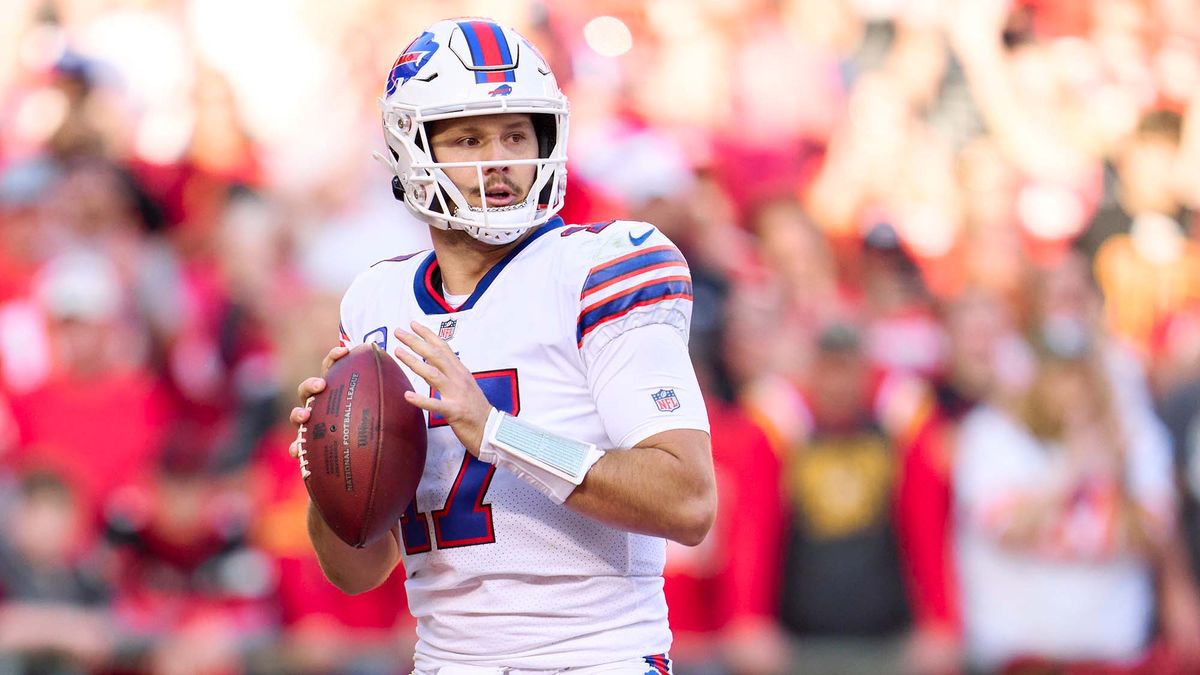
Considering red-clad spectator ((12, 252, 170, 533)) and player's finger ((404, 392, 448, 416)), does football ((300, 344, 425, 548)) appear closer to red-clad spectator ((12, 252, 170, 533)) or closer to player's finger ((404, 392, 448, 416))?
player's finger ((404, 392, 448, 416))

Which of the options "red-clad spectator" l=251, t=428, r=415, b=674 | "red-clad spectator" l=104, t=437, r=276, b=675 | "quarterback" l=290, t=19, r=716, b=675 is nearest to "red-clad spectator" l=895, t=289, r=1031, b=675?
"red-clad spectator" l=251, t=428, r=415, b=674

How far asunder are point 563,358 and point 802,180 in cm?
530

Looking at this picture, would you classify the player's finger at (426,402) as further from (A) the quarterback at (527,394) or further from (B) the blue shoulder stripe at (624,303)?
(B) the blue shoulder stripe at (624,303)

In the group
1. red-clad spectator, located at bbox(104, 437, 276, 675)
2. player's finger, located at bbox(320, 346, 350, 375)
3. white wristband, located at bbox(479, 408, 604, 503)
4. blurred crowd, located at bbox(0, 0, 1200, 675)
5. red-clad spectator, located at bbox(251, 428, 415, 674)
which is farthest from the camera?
blurred crowd, located at bbox(0, 0, 1200, 675)

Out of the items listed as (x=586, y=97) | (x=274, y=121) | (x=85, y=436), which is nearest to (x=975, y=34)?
(x=586, y=97)

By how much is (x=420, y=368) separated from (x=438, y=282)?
1.45 ft

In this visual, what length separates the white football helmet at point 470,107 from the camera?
10.8ft

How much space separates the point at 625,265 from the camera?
3148 mm

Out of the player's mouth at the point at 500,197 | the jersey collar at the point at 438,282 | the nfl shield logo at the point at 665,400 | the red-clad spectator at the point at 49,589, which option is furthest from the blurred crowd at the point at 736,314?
the nfl shield logo at the point at 665,400

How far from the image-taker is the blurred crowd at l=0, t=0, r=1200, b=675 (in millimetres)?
6102

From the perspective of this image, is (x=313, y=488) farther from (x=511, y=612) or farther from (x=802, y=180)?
(x=802, y=180)

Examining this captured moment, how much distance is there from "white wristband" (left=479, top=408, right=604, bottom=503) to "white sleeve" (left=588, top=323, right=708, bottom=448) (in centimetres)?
10

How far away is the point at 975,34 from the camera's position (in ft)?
30.9

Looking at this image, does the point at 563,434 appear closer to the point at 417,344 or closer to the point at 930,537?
the point at 417,344
